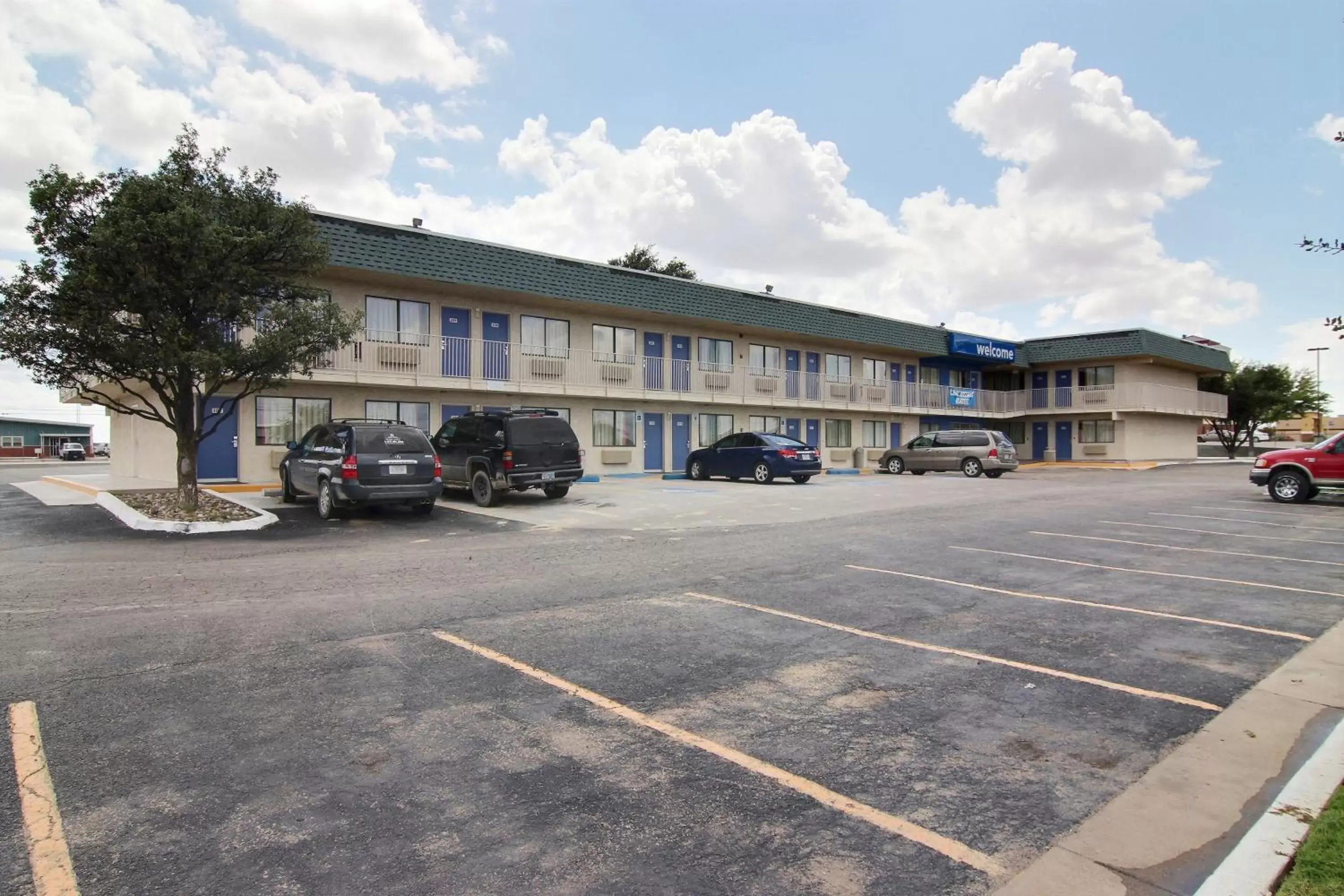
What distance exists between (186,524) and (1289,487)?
75.6 ft

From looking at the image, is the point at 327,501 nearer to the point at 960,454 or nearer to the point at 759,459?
the point at 759,459

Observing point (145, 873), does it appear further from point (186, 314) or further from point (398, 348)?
point (398, 348)

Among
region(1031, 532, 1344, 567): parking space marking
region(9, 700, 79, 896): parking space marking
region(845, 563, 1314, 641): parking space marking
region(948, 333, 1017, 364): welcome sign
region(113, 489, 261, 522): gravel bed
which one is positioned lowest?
region(9, 700, 79, 896): parking space marking

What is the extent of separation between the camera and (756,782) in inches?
140

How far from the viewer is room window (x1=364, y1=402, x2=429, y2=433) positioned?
21.9 m

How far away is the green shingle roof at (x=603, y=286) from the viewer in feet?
64.9

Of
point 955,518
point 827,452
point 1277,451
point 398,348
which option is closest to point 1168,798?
point 955,518

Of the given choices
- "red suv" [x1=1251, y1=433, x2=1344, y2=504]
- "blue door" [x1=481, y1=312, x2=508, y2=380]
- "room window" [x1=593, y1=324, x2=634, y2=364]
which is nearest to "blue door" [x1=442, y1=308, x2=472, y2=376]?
"blue door" [x1=481, y1=312, x2=508, y2=380]

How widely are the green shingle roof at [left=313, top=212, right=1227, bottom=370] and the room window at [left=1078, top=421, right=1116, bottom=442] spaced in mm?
3881

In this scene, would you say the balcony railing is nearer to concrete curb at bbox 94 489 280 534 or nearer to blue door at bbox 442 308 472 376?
blue door at bbox 442 308 472 376

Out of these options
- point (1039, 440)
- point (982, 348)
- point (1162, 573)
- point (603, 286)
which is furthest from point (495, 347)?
point (1039, 440)

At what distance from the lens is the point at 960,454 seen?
1121 inches

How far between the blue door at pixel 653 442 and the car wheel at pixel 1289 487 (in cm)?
1780

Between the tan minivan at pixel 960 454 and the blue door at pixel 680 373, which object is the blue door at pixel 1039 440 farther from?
the blue door at pixel 680 373
